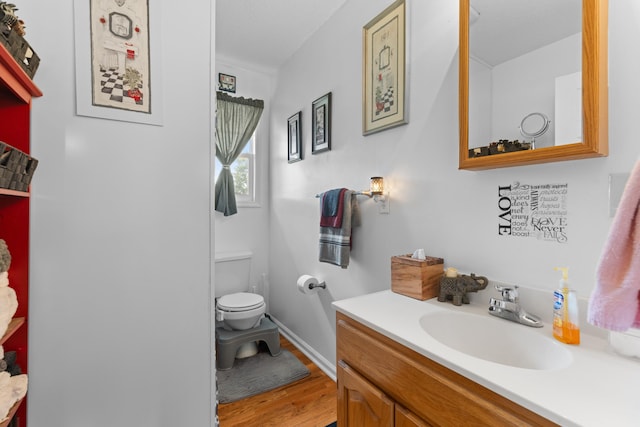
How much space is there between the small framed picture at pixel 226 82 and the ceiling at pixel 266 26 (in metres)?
0.17

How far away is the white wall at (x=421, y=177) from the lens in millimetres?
916

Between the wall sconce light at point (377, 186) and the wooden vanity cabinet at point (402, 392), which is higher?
the wall sconce light at point (377, 186)

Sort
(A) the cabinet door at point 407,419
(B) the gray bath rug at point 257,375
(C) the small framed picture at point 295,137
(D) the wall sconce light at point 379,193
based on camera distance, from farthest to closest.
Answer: (C) the small framed picture at point 295,137, (B) the gray bath rug at point 257,375, (D) the wall sconce light at point 379,193, (A) the cabinet door at point 407,419

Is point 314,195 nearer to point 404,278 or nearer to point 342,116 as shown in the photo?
point 342,116

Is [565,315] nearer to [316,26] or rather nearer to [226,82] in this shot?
[316,26]

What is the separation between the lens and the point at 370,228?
1777 millimetres

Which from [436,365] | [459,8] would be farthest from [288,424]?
[459,8]

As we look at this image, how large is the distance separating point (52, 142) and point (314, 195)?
157 centimetres

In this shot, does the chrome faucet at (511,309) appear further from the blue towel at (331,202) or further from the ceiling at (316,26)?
the blue towel at (331,202)

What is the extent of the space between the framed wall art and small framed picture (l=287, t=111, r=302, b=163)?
818 mm

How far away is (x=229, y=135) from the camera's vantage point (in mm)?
2742

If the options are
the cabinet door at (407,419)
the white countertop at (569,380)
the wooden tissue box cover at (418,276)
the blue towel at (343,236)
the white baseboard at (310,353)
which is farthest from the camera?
the white baseboard at (310,353)

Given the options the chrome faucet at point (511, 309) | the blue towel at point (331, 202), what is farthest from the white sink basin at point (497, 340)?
the blue towel at point (331, 202)

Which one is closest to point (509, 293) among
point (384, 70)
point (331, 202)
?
point (331, 202)
